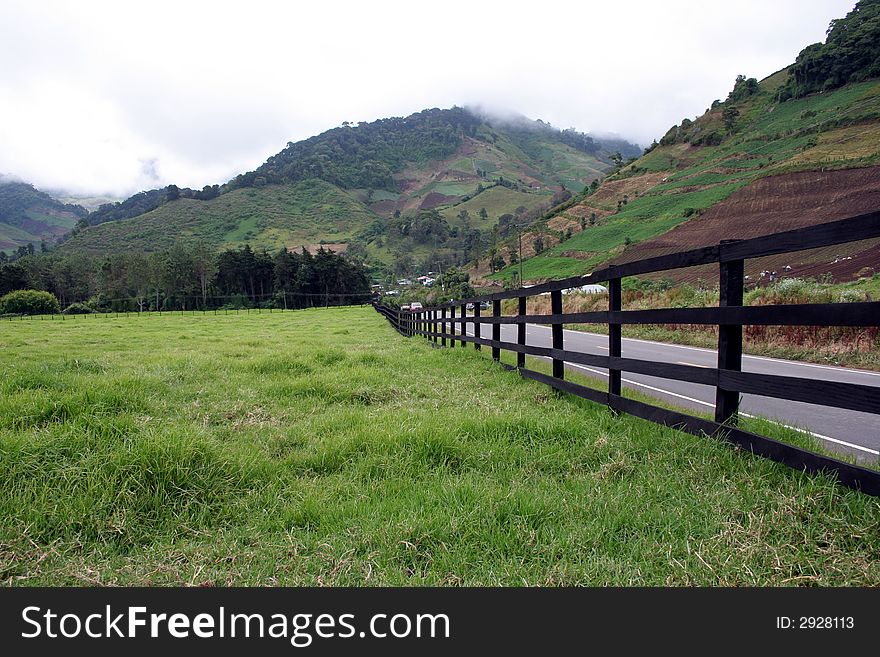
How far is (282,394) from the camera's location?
5.85 metres

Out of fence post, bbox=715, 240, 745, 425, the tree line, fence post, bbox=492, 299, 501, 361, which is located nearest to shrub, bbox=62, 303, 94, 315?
the tree line

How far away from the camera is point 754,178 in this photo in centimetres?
7512

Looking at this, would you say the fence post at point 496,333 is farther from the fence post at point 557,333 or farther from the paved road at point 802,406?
the paved road at point 802,406

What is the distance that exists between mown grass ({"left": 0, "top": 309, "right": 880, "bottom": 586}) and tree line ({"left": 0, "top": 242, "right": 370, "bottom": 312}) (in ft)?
340

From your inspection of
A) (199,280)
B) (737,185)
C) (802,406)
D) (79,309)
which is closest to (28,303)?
(79,309)

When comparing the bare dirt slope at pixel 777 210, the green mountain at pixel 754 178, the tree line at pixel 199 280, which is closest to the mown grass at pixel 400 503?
the green mountain at pixel 754 178

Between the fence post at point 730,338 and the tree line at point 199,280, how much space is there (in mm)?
105276

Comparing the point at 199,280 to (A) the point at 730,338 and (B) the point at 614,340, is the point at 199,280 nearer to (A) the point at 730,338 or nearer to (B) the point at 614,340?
(B) the point at 614,340

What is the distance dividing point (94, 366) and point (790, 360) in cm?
1513

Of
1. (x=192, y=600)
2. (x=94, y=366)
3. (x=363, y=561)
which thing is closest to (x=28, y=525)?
(x=192, y=600)

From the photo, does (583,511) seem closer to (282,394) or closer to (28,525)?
(28,525)

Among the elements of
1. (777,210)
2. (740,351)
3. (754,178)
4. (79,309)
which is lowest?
(79,309)

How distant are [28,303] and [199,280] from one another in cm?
3260

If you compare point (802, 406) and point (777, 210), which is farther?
point (777, 210)
